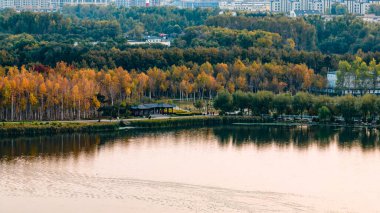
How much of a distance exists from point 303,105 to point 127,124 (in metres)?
5.34

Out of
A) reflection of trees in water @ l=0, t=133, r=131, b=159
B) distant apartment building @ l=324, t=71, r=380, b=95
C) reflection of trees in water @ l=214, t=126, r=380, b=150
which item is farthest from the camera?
distant apartment building @ l=324, t=71, r=380, b=95

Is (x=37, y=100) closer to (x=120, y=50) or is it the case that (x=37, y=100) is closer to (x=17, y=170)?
(x=17, y=170)

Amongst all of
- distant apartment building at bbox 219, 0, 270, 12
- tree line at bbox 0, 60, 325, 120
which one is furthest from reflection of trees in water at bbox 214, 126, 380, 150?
distant apartment building at bbox 219, 0, 270, 12

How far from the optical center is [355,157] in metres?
23.9

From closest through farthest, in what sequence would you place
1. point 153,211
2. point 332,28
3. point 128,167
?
1. point 153,211
2. point 128,167
3. point 332,28

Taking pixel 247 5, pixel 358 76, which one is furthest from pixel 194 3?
pixel 358 76

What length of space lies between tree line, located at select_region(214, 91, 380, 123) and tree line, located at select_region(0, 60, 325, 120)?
9.18 feet

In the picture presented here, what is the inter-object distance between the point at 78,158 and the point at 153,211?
5.36 m

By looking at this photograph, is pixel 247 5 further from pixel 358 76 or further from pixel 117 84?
pixel 117 84

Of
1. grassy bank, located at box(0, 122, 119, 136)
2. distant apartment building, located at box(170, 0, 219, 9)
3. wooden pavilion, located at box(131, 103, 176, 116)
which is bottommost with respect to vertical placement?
grassy bank, located at box(0, 122, 119, 136)

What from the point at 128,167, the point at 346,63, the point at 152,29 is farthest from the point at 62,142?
the point at 152,29

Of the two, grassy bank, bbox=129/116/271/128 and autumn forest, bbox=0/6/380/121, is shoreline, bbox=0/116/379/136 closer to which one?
grassy bank, bbox=129/116/271/128

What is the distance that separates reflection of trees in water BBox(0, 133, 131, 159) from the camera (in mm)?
24328

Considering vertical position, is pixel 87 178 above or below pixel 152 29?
below
